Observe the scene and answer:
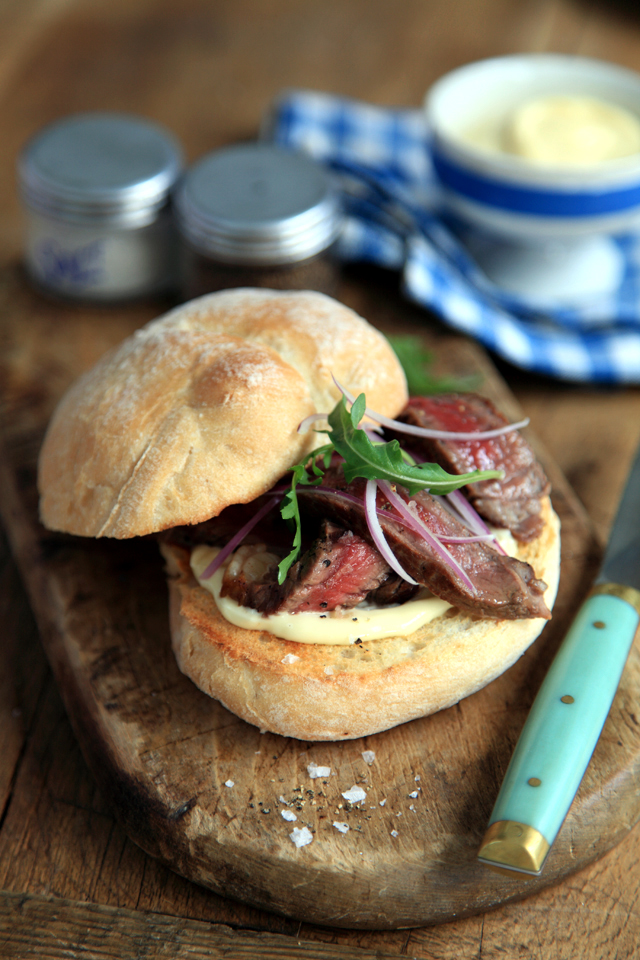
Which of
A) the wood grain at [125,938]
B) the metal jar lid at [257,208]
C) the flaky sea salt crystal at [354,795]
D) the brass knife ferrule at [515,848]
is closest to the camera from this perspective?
the brass knife ferrule at [515,848]

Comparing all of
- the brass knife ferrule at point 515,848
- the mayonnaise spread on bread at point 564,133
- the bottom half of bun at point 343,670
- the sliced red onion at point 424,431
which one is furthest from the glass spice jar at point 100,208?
the brass knife ferrule at point 515,848

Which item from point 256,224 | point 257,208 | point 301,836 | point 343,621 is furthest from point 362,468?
point 257,208

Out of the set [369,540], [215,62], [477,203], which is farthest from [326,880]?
[215,62]

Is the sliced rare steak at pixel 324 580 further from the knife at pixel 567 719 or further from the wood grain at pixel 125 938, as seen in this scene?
the wood grain at pixel 125 938

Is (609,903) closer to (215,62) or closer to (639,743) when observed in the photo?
(639,743)

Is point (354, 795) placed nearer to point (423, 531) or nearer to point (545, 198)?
point (423, 531)

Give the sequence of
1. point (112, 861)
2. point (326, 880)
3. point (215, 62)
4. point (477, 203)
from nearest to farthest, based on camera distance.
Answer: point (326, 880) → point (112, 861) → point (477, 203) → point (215, 62)
